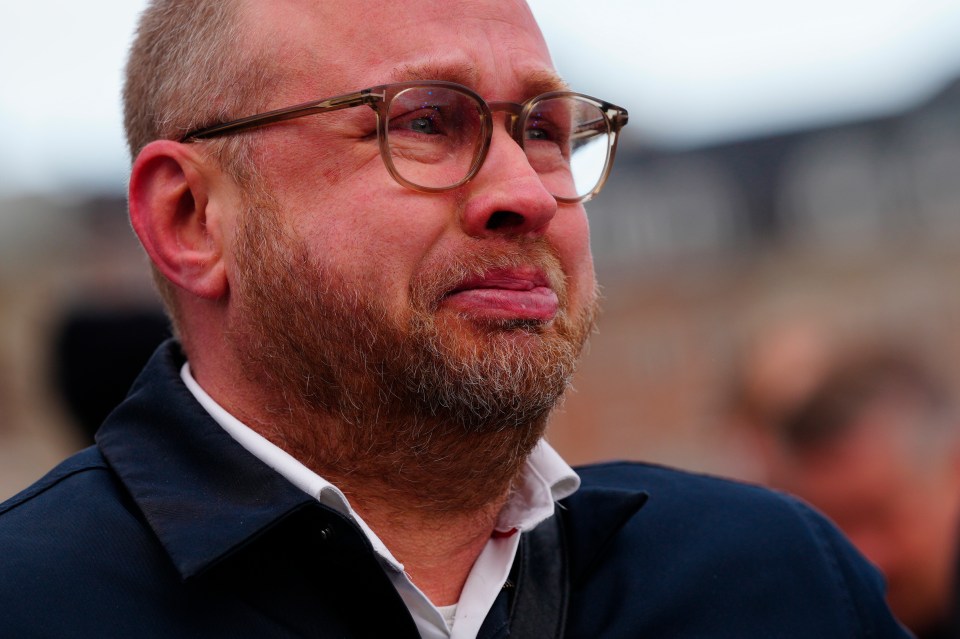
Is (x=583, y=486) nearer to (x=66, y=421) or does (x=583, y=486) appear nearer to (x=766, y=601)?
(x=766, y=601)

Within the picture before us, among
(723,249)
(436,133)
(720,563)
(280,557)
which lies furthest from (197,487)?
(723,249)

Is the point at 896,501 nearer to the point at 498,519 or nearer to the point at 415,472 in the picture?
the point at 498,519

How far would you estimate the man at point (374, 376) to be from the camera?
2.00m

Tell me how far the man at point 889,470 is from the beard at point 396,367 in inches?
86.1

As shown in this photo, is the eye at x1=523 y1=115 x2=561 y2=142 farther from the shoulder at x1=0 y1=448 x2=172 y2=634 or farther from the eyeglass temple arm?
the shoulder at x1=0 y1=448 x2=172 y2=634

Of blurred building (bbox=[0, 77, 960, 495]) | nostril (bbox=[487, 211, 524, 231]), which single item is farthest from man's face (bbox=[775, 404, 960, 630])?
blurred building (bbox=[0, 77, 960, 495])

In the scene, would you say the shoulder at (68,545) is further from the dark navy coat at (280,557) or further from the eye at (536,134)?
the eye at (536,134)

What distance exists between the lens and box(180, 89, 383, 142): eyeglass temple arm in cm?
224

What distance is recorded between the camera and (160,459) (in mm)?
2139

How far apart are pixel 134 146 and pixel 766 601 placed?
1.68 metres

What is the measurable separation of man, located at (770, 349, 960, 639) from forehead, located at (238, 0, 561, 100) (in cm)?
239

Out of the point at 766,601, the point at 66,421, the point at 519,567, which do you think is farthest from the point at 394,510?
the point at 66,421

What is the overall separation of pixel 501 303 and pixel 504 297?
0.01m

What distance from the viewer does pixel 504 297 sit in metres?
2.21
